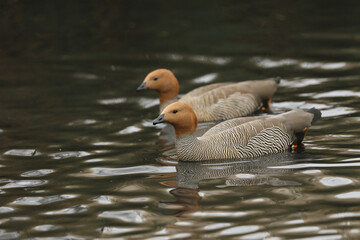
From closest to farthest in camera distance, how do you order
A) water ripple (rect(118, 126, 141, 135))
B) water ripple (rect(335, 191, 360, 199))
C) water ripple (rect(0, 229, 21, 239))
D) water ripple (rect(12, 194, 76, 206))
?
water ripple (rect(0, 229, 21, 239))
water ripple (rect(335, 191, 360, 199))
water ripple (rect(12, 194, 76, 206))
water ripple (rect(118, 126, 141, 135))

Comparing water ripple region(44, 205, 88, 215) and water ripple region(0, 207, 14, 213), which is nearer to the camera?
water ripple region(44, 205, 88, 215)

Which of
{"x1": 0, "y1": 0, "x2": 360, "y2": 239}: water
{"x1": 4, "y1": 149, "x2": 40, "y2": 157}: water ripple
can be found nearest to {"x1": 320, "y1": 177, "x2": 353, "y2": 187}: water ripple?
{"x1": 0, "y1": 0, "x2": 360, "y2": 239}: water

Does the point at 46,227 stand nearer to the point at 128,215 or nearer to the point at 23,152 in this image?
the point at 128,215

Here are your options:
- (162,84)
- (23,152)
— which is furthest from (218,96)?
(23,152)

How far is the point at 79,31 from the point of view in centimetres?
1802

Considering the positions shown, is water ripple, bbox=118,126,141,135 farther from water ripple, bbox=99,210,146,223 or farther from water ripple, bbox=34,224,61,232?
water ripple, bbox=34,224,61,232

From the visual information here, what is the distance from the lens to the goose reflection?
8137mm

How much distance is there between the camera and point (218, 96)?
40.5 feet

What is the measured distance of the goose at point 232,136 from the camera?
32.0ft

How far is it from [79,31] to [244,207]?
446 inches

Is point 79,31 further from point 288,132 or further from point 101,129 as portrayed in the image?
point 288,132

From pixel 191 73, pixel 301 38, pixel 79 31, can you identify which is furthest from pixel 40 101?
pixel 301 38

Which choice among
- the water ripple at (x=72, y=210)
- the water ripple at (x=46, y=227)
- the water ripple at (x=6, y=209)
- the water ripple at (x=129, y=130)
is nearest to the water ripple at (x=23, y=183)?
the water ripple at (x=6, y=209)

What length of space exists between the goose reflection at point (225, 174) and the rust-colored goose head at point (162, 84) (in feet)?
9.72
